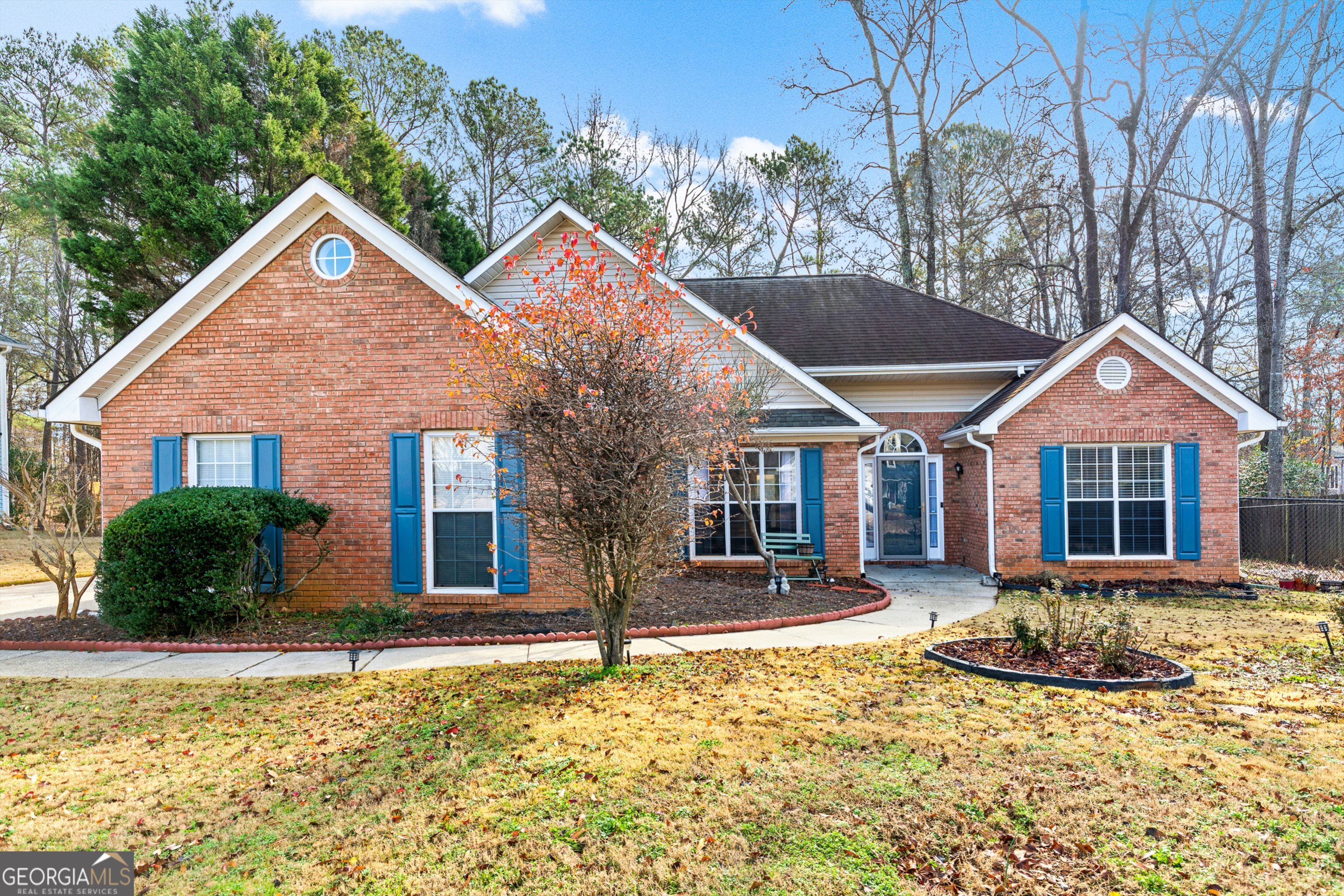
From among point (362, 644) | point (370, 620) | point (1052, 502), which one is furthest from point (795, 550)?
point (362, 644)

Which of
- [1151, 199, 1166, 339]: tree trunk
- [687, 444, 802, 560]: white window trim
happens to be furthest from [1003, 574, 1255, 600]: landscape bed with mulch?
[1151, 199, 1166, 339]: tree trunk

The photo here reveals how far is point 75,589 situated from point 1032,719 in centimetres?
1061

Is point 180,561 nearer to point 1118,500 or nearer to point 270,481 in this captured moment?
point 270,481

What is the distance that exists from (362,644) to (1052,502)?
35.1ft

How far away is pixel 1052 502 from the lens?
12047 millimetres

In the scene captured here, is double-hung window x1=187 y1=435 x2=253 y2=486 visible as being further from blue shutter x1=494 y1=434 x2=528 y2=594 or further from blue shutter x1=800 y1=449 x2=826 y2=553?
blue shutter x1=800 y1=449 x2=826 y2=553

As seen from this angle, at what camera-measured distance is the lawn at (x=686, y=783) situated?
10.6ft

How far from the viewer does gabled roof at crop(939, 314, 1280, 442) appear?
11500 mm

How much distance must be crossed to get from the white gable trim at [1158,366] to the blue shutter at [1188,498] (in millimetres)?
848

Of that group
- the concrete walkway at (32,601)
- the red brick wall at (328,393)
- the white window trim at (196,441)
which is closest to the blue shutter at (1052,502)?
the red brick wall at (328,393)

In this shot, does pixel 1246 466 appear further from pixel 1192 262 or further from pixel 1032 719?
pixel 1032 719

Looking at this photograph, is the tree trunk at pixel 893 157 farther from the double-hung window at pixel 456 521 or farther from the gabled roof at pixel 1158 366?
the double-hung window at pixel 456 521

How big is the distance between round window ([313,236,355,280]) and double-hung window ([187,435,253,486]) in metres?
2.43

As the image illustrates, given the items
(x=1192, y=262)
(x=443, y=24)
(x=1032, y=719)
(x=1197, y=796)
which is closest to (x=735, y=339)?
(x=1032, y=719)
